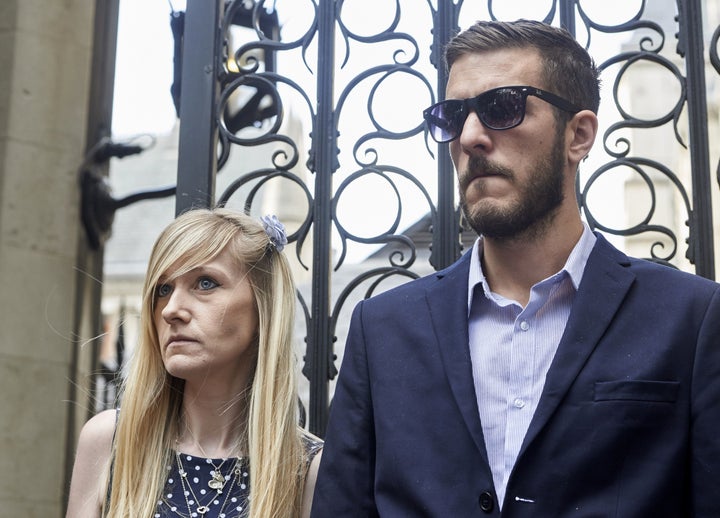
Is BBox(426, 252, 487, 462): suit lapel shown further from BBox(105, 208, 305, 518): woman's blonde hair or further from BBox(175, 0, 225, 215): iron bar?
BBox(175, 0, 225, 215): iron bar

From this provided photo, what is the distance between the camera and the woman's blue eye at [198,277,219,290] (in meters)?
3.24

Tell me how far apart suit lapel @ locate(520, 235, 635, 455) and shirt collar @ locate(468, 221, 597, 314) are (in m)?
0.03

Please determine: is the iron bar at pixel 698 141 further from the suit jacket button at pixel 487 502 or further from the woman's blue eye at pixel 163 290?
the woman's blue eye at pixel 163 290

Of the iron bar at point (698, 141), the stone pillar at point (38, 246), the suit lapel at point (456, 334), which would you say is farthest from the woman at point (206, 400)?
the stone pillar at point (38, 246)

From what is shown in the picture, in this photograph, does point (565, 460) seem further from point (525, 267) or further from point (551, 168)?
point (551, 168)

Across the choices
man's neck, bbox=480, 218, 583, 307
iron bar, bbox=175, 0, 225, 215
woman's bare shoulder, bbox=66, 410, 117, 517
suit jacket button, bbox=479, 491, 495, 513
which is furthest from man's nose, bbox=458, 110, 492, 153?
iron bar, bbox=175, 0, 225, 215

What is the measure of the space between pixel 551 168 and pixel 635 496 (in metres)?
0.83

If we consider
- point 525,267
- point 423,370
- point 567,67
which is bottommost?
point 423,370

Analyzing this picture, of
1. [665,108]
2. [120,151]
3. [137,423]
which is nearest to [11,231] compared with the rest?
[120,151]

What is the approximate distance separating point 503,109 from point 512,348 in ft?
1.96

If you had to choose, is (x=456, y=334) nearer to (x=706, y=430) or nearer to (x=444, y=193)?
(x=706, y=430)

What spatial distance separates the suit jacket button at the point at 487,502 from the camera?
2.46 metres

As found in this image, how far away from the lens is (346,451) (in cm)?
270

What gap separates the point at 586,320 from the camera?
2584mm
